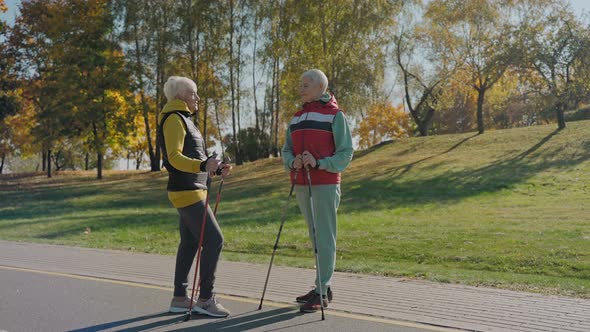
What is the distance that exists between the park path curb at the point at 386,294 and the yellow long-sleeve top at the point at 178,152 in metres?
1.61

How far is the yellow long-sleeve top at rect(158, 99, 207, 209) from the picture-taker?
19.1 feet

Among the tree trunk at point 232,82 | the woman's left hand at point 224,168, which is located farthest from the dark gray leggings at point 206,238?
the tree trunk at point 232,82

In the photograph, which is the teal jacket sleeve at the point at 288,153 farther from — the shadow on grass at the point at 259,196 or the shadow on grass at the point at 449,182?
the shadow on grass at the point at 449,182

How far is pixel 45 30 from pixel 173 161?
40.1 m

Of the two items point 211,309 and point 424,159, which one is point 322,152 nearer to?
point 211,309

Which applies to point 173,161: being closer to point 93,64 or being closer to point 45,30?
point 93,64

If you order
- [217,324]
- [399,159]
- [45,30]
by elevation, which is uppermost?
[45,30]

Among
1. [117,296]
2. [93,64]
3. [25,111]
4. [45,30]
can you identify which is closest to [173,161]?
[117,296]

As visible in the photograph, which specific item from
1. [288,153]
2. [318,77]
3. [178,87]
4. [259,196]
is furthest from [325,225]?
[259,196]

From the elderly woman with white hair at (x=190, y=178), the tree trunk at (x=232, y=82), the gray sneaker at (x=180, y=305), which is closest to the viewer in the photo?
the elderly woman with white hair at (x=190, y=178)

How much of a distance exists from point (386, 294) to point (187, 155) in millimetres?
2789

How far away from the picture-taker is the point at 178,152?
232 inches

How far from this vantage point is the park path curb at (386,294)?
5691 millimetres

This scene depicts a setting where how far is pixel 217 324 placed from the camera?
A: 5.84 m
